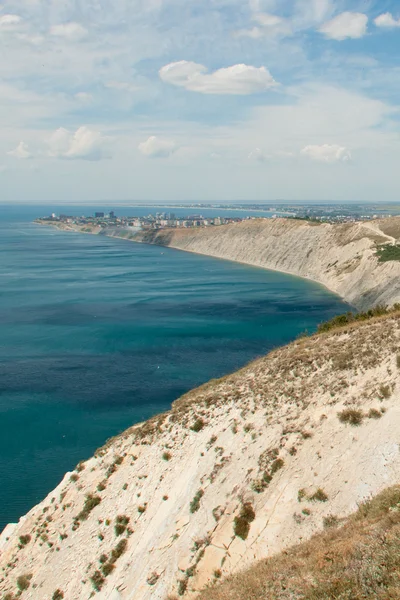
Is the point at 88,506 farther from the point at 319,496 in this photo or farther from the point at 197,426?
the point at 319,496

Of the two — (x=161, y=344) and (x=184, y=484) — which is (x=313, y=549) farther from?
(x=161, y=344)

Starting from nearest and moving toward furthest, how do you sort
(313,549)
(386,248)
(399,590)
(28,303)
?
1. (399,590)
2. (313,549)
3. (28,303)
4. (386,248)

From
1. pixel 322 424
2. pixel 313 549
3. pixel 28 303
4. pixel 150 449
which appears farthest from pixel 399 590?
pixel 28 303

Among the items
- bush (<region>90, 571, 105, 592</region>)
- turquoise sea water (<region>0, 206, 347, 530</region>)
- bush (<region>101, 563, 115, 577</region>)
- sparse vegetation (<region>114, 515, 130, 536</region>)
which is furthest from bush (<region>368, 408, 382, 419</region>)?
turquoise sea water (<region>0, 206, 347, 530</region>)

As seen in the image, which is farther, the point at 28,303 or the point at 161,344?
the point at 28,303

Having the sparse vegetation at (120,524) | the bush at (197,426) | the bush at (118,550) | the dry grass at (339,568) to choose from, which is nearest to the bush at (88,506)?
the sparse vegetation at (120,524)

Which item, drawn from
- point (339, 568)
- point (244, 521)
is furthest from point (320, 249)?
point (339, 568)

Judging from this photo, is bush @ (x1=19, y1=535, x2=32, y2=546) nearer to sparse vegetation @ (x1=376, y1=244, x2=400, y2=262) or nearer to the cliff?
the cliff

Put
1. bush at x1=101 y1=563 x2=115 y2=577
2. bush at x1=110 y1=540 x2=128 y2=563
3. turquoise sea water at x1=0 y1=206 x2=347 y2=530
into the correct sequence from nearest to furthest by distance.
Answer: bush at x1=101 y1=563 x2=115 y2=577 < bush at x1=110 y1=540 x2=128 y2=563 < turquoise sea water at x1=0 y1=206 x2=347 y2=530
